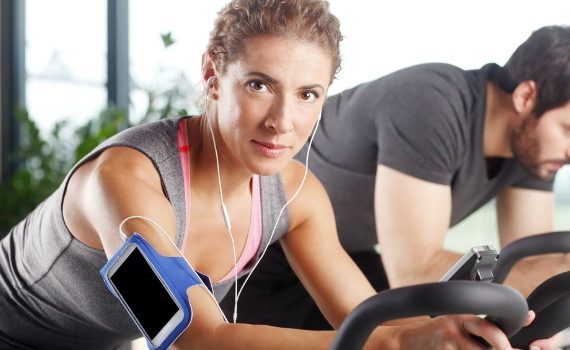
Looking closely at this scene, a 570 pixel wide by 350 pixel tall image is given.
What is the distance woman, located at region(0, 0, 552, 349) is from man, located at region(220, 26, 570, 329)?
0.96 ft

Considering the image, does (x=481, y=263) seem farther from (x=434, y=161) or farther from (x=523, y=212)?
(x=523, y=212)

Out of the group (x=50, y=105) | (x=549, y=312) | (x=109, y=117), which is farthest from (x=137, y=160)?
(x=50, y=105)

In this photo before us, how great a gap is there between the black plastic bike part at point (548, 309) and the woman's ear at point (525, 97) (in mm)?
814

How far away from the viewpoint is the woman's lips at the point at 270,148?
4.57 feet

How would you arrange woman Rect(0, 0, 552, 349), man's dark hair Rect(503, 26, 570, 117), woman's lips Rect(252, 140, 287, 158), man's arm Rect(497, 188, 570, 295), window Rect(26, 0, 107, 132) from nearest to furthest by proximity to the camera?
woman Rect(0, 0, 552, 349)
woman's lips Rect(252, 140, 287, 158)
man's dark hair Rect(503, 26, 570, 117)
man's arm Rect(497, 188, 570, 295)
window Rect(26, 0, 107, 132)

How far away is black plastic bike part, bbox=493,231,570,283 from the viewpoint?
151 cm

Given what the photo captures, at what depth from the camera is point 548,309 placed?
1.26 metres

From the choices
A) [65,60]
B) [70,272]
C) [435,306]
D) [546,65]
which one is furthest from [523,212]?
[65,60]

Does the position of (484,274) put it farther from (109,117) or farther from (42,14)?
(42,14)

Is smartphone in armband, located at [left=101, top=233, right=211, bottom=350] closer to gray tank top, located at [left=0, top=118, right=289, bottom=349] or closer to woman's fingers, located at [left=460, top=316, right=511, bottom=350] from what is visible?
gray tank top, located at [left=0, top=118, right=289, bottom=349]

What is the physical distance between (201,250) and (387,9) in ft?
8.01

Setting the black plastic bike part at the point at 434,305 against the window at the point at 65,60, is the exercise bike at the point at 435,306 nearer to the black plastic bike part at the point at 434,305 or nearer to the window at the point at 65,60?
the black plastic bike part at the point at 434,305

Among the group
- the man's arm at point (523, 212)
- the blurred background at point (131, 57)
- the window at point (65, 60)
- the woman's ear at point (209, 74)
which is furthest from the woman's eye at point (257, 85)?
the window at point (65, 60)

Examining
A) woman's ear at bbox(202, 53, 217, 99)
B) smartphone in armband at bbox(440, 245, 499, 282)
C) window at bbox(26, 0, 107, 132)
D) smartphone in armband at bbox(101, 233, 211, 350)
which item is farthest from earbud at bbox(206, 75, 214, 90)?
window at bbox(26, 0, 107, 132)
